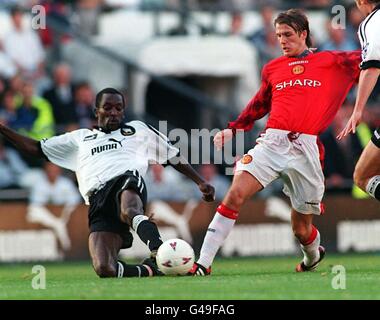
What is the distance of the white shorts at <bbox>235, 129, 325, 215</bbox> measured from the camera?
10883 mm

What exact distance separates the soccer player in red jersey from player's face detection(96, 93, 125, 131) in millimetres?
1124

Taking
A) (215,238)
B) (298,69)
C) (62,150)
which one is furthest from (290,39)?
(62,150)

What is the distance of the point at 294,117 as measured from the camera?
1101cm

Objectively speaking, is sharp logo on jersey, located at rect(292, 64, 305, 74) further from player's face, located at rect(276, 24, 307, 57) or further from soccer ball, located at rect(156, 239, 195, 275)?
soccer ball, located at rect(156, 239, 195, 275)

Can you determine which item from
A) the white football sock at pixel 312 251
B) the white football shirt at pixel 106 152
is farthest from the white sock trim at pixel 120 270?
the white football sock at pixel 312 251

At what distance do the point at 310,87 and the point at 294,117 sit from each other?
0.35 m

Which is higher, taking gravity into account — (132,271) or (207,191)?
(207,191)

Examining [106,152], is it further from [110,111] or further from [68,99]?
[68,99]

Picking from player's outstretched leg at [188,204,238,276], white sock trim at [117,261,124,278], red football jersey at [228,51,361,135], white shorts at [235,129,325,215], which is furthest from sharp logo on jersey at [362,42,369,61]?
white sock trim at [117,261,124,278]

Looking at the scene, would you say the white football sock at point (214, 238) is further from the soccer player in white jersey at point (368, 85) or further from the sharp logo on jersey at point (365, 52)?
the sharp logo on jersey at point (365, 52)

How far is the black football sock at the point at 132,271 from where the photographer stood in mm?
10891
